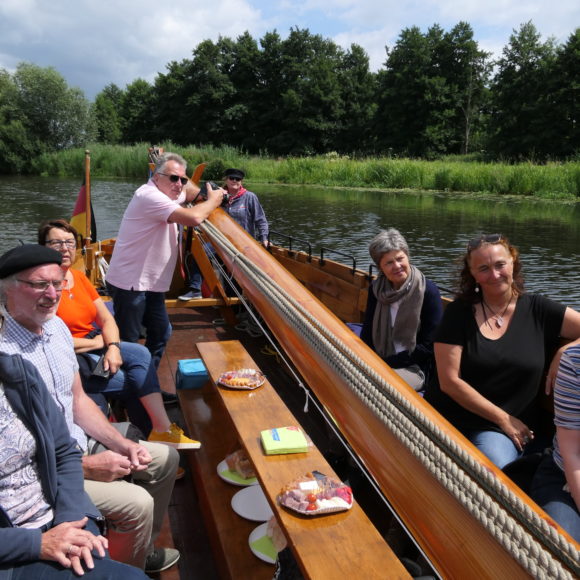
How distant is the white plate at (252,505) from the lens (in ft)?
6.77

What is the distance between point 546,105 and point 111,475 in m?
36.4

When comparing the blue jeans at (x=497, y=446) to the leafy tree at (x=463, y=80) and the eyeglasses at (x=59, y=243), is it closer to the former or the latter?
the eyeglasses at (x=59, y=243)

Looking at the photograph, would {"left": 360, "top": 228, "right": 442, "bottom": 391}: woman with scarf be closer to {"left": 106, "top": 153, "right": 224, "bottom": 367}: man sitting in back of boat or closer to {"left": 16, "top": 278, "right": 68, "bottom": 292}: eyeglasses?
{"left": 106, "top": 153, "right": 224, "bottom": 367}: man sitting in back of boat

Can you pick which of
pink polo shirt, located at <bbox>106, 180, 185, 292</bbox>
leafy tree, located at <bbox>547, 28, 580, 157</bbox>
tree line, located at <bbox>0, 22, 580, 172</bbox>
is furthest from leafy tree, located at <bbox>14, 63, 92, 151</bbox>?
pink polo shirt, located at <bbox>106, 180, 185, 292</bbox>

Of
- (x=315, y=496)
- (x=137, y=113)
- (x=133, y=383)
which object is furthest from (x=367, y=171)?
(x=137, y=113)

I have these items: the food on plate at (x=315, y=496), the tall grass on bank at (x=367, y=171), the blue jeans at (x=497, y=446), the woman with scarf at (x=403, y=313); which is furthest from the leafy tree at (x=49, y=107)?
the food on plate at (x=315, y=496)

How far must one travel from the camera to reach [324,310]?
148 centimetres

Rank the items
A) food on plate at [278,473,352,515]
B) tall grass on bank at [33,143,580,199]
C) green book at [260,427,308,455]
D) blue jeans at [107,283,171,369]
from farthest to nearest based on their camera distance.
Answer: tall grass on bank at [33,143,580,199] < blue jeans at [107,283,171,369] < green book at [260,427,308,455] < food on plate at [278,473,352,515]

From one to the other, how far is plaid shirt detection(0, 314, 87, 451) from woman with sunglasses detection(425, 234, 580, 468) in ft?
4.53

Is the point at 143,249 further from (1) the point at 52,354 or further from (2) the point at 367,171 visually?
(2) the point at 367,171

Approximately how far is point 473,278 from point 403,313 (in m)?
0.56

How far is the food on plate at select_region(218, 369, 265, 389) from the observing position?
2400 mm

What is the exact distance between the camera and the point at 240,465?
2.29 m

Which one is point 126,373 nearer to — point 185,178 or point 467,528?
point 185,178
